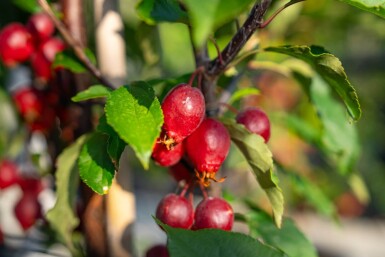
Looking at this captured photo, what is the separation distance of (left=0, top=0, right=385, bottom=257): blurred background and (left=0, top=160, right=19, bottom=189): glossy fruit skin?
0.16ft

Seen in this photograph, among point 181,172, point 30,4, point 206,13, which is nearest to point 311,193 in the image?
point 181,172

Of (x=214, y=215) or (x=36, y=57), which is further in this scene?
(x=36, y=57)

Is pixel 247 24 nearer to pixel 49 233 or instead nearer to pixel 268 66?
pixel 268 66

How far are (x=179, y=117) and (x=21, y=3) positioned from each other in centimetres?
51

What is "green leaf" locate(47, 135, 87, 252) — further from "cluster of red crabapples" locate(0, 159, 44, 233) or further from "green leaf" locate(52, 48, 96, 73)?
"cluster of red crabapples" locate(0, 159, 44, 233)

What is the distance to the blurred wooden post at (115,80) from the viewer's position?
772 millimetres

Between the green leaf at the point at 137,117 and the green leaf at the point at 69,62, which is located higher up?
the green leaf at the point at 137,117

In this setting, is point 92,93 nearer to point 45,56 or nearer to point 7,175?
point 45,56

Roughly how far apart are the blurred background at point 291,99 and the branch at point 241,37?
0.09m

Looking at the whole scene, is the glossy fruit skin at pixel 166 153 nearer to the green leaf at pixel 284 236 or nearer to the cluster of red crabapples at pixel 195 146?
the cluster of red crabapples at pixel 195 146

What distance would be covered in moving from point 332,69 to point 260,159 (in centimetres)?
12

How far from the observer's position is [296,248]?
71cm

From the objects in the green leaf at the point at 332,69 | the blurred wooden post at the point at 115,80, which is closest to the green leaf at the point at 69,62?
the blurred wooden post at the point at 115,80

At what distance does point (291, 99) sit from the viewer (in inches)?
72.9
